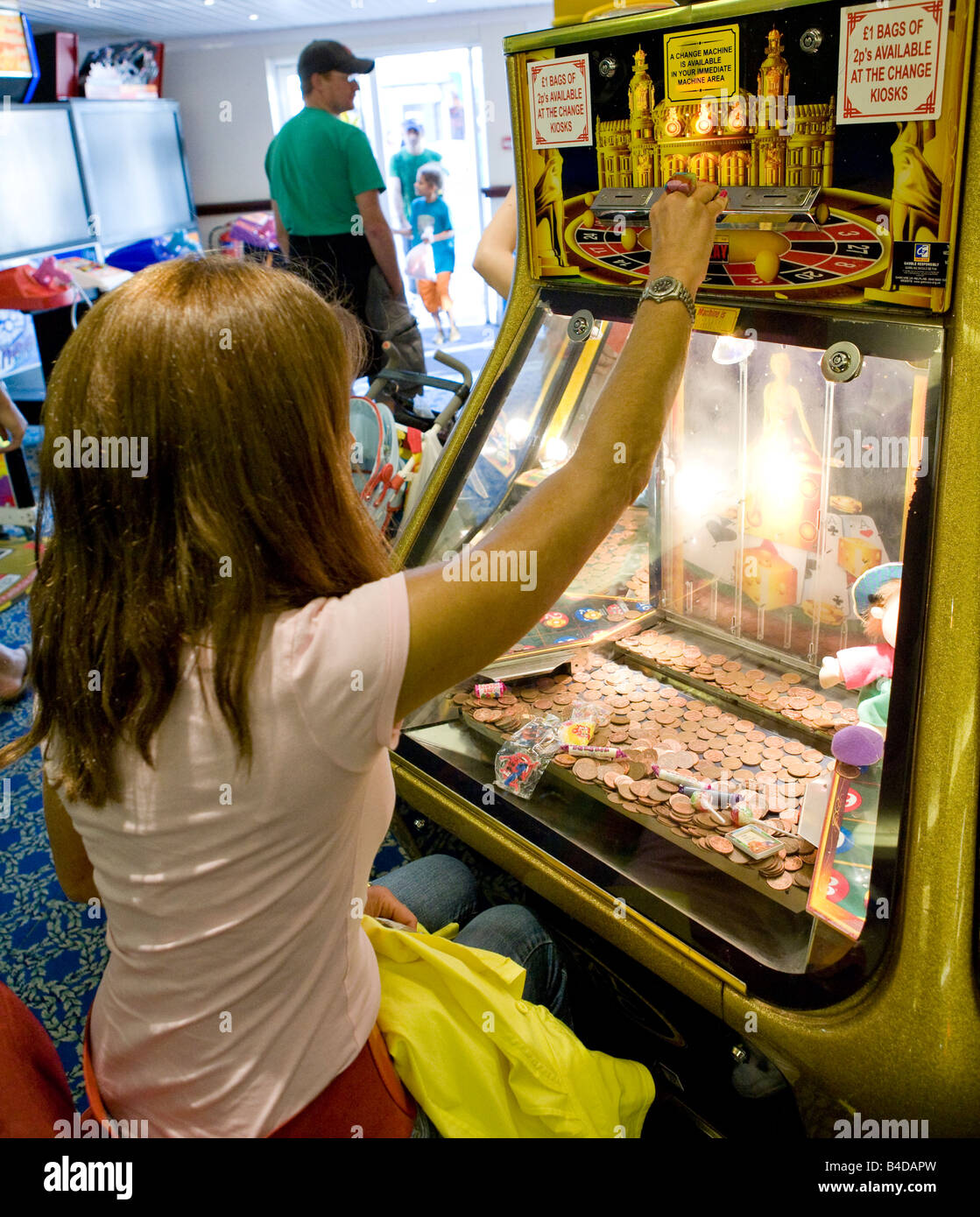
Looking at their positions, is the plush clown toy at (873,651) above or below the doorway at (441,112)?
below

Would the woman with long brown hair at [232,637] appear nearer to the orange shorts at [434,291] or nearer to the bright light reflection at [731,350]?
the bright light reflection at [731,350]

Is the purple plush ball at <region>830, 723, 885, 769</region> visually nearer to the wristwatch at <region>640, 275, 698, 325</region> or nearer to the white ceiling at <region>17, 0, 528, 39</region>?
the wristwatch at <region>640, 275, 698, 325</region>

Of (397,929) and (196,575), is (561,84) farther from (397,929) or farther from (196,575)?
(397,929)

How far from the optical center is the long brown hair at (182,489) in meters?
0.83

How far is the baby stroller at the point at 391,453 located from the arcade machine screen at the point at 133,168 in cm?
587

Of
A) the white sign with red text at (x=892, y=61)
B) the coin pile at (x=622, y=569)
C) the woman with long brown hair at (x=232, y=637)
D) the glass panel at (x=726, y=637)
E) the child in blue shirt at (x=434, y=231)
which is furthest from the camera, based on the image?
the child in blue shirt at (x=434, y=231)

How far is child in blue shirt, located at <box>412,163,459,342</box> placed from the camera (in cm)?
820

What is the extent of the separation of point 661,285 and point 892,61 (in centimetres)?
33

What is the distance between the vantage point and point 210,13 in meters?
7.16

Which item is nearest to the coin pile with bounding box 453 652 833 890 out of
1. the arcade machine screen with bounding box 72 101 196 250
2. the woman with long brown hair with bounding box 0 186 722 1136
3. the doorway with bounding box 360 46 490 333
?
the woman with long brown hair with bounding box 0 186 722 1136

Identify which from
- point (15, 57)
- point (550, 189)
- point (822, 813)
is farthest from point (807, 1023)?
point (15, 57)

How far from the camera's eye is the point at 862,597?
4.52 ft

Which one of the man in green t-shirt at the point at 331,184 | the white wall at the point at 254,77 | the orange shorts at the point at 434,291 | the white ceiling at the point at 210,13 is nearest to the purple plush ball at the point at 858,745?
the man in green t-shirt at the point at 331,184

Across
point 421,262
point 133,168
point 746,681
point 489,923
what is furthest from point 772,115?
point 133,168
